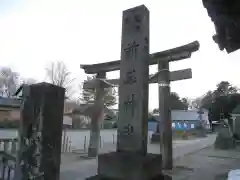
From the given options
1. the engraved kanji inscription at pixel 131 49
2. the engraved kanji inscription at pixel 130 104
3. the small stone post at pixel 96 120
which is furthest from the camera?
the small stone post at pixel 96 120

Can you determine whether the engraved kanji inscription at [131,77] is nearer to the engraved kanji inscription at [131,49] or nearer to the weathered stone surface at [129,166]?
the engraved kanji inscription at [131,49]

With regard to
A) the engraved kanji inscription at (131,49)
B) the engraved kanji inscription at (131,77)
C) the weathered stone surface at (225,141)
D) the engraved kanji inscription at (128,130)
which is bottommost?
the weathered stone surface at (225,141)

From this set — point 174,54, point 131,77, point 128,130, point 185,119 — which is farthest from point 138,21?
point 185,119

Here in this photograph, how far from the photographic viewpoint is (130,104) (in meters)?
3.76

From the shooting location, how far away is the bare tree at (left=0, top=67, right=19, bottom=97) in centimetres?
3938

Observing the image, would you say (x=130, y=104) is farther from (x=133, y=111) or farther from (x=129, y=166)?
(x=129, y=166)

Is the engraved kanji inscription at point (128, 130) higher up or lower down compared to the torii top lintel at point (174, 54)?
lower down

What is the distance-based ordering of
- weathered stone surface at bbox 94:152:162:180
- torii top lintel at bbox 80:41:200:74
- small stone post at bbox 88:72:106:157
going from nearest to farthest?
weathered stone surface at bbox 94:152:162:180
torii top lintel at bbox 80:41:200:74
small stone post at bbox 88:72:106:157

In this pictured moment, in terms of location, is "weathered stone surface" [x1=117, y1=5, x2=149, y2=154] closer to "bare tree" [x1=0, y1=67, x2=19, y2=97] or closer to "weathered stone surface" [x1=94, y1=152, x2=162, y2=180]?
"weathered stone surface" [x1=94, y1=152, x2=162, y2=180]

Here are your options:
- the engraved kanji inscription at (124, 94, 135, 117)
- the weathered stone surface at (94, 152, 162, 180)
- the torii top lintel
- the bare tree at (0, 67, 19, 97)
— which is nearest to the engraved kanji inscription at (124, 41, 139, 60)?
the engraved kanji inscription at (124, 94, 135, 117)

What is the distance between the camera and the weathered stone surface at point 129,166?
3135mm

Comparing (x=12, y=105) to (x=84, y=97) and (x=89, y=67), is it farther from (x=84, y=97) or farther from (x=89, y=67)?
(x=89, y=67)

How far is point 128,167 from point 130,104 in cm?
108

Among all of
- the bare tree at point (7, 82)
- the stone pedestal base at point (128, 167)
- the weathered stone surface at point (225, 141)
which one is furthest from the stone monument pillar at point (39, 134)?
the bare tree at point (7, 82)
